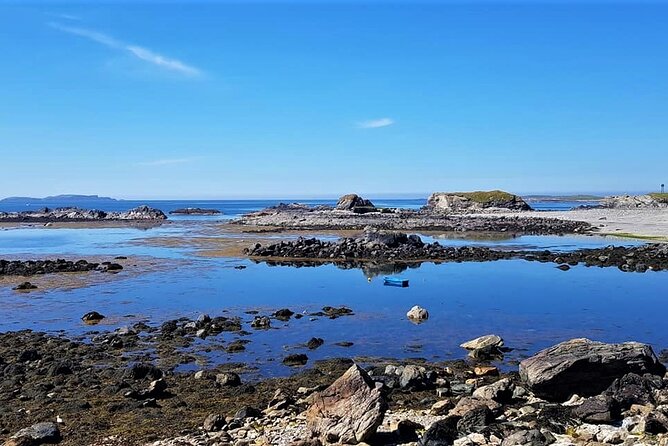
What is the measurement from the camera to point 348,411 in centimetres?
1051

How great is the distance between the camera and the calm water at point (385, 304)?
19.5 metres

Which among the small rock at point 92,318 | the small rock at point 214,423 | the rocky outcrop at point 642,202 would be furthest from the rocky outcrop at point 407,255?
the rocky outcrop at point 642,202

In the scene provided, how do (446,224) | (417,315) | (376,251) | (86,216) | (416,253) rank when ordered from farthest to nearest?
(86,216) → (446,224) → (376,251) → (416,253) → (417,315)

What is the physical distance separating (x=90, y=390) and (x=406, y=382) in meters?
7.51

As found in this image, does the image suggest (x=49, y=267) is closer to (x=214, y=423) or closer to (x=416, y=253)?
(x=416, y=253)

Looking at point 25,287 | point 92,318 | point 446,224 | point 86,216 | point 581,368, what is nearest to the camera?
point 581,368

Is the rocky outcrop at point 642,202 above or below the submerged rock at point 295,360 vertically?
above

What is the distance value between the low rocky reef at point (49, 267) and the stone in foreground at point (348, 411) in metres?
31.5

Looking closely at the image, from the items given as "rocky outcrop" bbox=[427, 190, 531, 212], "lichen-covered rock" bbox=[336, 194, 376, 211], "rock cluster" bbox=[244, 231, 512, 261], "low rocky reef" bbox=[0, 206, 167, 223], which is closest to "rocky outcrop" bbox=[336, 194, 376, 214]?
"lichen-covered rock" bbox=[336, 194, 376, 211]

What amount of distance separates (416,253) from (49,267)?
85.2 feet

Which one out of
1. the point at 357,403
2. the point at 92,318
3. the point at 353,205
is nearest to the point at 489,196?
the point at 353,205

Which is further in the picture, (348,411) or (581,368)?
(581,368)

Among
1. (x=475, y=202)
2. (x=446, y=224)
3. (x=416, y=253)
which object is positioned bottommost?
(x=416, y=253)

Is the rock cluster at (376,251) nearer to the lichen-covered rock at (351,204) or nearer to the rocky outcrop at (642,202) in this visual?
the lichen-covered rock at (351,204)
